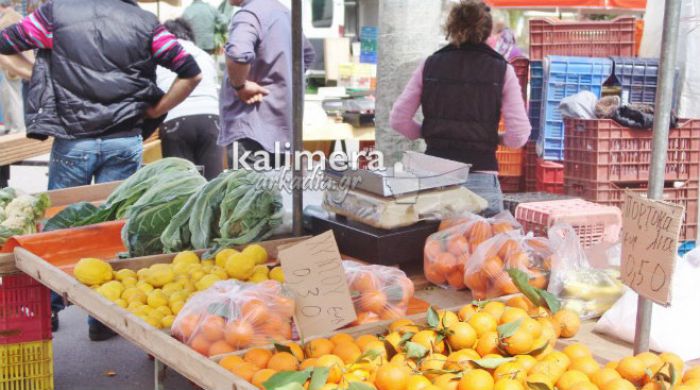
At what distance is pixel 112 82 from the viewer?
4.33 metres

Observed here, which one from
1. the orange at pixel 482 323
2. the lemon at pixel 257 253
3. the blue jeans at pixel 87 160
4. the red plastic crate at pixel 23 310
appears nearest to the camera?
the orange at pixel 482 323

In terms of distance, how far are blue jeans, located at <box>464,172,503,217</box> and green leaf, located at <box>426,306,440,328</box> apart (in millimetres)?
1931

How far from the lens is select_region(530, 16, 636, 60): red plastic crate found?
6203mm

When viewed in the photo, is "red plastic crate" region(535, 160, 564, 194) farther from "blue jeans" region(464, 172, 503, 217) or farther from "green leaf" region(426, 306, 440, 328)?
"green leaf" region(426, 306, 440, 328)

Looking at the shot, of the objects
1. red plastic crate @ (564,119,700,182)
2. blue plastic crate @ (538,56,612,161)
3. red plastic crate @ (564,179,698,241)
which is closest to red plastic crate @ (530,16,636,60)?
blue plastic crate @ (538,56,612,161)

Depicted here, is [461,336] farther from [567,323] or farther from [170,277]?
[170,277]

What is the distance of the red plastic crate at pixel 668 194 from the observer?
4.95 metres

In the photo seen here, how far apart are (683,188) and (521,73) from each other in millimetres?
1743

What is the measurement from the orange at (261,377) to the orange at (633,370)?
80 cm

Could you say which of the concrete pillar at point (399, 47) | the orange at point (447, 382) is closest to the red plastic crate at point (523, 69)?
the concrete pillar at point (399, 47)

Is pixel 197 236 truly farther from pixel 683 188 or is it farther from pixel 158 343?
pixel 683 188

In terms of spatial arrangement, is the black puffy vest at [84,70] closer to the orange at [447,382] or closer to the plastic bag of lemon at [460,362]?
the plastic bag of lemon at [460,362]

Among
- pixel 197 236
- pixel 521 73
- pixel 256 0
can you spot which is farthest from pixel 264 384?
pixel 521 73

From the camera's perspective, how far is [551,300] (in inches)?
90.6
